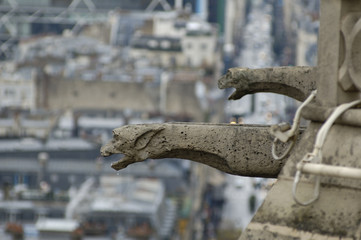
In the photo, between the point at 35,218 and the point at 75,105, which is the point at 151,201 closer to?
the point at 35,218

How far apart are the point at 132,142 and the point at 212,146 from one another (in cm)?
29

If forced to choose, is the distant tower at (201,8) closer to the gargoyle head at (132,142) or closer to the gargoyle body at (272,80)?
the gargoyle body at (272,80)

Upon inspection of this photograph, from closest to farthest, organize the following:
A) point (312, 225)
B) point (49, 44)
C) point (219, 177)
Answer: point (312, 225) → point (219, 177) → point (49, 44)

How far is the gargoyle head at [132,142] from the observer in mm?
5711

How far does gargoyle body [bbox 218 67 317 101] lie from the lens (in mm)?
5992

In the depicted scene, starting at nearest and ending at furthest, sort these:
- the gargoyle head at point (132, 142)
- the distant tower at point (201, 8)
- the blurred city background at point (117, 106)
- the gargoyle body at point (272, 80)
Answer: the gargoyle head at point (132, 142) < the gargoyle body at point (272, 80) < the blurred city background at point (117, 106) < the distant tower at point (201, 8)

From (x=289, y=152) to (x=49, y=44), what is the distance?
12615cm

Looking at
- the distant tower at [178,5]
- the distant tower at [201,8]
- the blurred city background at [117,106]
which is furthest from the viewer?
the distant tower at [201,8]

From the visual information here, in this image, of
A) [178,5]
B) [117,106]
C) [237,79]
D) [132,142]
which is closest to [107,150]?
[132,142]

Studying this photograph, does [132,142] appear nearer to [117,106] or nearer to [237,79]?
[237,79]

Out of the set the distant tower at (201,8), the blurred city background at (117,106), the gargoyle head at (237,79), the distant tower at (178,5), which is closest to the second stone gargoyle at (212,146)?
the gargoyle head at (237,79)

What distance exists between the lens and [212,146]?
19.1 ft

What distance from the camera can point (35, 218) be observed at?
7344cm

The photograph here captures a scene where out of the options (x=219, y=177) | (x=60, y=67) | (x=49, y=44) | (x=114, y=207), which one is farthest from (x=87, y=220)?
(x=49, y=44)
